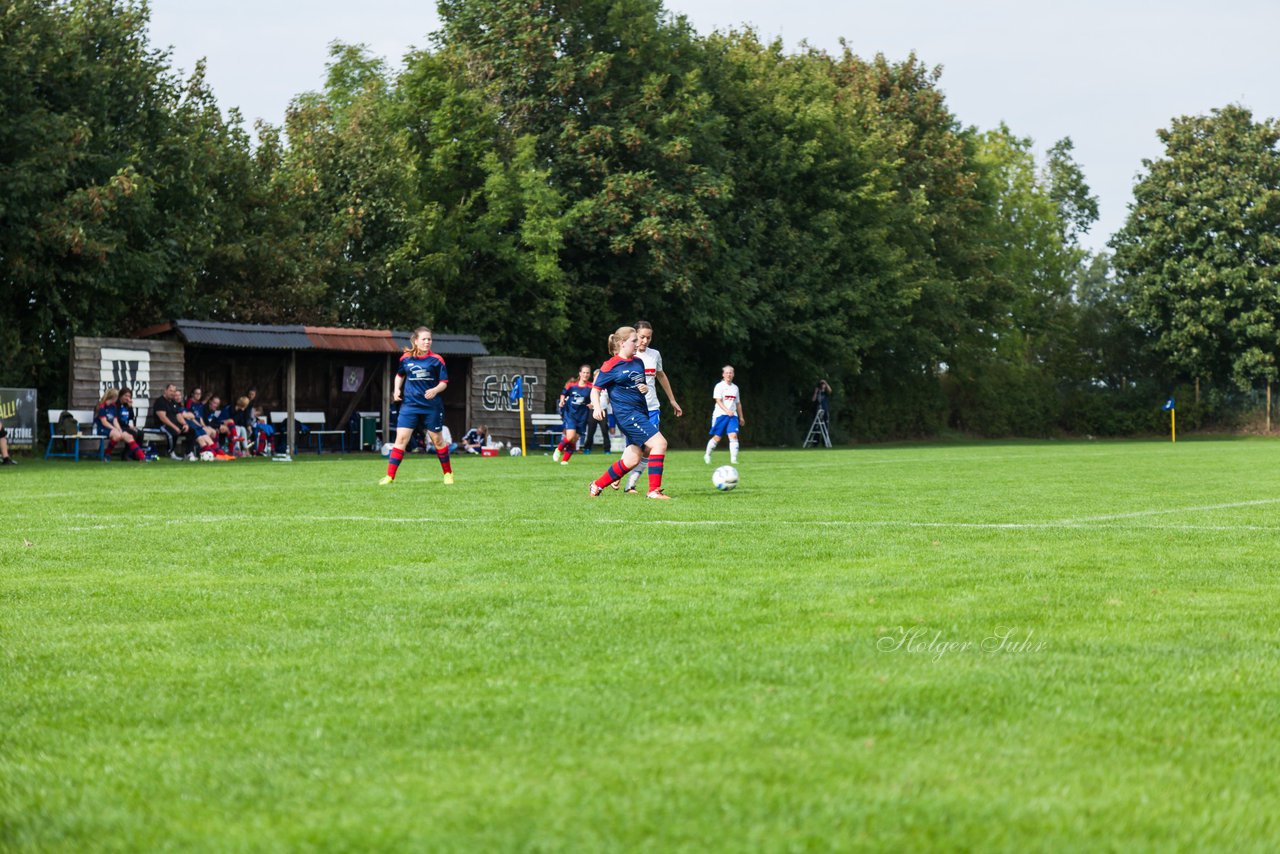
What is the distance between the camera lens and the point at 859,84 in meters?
53.9

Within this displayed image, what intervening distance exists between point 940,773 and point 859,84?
172ft

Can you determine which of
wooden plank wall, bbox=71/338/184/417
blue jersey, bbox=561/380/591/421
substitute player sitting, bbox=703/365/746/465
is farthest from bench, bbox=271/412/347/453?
substitute player sitting, bbox=703/365/746/465

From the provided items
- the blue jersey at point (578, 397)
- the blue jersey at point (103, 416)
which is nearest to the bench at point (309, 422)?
the blue jersey at point (103, 416)

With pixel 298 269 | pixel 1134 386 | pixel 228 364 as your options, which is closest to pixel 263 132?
pixel 298 269

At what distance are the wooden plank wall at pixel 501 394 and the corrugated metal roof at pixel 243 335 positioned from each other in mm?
5061

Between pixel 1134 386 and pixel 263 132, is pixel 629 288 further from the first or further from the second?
pixel 1134 386

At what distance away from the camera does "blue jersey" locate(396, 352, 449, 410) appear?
18.9m

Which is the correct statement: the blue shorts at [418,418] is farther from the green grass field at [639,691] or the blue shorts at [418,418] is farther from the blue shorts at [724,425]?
the green grass field at [639,691]

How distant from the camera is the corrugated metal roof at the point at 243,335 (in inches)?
1239

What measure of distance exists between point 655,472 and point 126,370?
18.2 m

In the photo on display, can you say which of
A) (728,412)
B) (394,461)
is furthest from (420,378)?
(728,412)

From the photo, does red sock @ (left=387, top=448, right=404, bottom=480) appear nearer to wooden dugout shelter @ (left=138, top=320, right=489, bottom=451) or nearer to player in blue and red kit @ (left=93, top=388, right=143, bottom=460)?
player in blue and red kit @ (left=93, top=388, right=143, bottom=460)

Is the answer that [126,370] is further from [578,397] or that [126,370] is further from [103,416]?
[578,397]

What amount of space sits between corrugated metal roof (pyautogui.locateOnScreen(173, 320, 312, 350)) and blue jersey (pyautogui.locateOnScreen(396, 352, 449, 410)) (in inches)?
555
